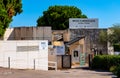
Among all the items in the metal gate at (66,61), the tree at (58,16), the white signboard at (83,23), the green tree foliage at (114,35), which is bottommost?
the metal gate at (66,61)

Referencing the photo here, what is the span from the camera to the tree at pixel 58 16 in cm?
9006

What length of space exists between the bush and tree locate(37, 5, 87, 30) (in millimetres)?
46223

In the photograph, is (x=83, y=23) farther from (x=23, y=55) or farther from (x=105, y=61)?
(x=23, y=55)

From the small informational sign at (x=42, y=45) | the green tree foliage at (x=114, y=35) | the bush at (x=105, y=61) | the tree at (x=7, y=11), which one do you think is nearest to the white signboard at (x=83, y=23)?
the green tree foliage at (x=114, y=35)

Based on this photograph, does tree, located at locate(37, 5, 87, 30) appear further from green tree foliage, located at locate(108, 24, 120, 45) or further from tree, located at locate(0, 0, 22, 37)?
tree, located at locate(0, 0, 22, 37)

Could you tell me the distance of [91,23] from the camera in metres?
65.2

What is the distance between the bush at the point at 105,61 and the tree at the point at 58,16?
4622 cm

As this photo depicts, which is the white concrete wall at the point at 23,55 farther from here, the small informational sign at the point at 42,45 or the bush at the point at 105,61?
the bush at the point at 105,61

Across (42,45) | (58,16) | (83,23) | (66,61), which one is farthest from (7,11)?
(58,16)

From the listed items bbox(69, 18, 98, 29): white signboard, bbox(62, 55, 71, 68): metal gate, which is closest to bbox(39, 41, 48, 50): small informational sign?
bbox(62, 55, 71, 68): metal gate

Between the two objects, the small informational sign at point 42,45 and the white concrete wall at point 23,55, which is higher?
the small informational sign at point 42,45

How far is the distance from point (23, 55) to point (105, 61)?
9791 mm

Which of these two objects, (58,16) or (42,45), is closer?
(42,45)

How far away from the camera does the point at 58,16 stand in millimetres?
90688
